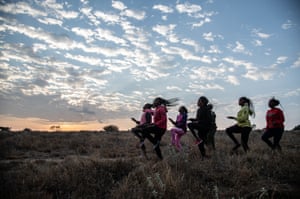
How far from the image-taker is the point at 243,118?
9930 mm

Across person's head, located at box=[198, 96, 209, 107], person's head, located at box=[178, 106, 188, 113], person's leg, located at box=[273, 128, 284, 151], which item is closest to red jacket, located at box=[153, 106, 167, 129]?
person's head, located at box=[198, 96, 209, 107]

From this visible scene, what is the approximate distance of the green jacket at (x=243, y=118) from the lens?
990cm

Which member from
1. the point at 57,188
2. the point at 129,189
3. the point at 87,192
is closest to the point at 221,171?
the point at 129,189

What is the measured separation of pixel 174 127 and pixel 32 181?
21.4ft

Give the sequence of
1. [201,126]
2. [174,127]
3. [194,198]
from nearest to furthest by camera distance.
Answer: [194,198] → [201,126] → [174,127]

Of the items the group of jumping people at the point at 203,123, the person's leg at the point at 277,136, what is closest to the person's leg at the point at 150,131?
the group of jumping people at the point at 203,123

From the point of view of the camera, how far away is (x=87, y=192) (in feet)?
17.6

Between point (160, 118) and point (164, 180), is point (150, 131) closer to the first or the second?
point (160, 118)

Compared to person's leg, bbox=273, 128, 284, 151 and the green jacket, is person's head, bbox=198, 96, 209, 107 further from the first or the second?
person's leg, bbox=273, 128, 284, 151

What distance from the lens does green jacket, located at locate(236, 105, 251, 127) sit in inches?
390

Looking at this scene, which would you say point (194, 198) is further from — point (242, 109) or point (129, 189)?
point (242, 109)

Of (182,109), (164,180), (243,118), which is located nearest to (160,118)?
(182,109)

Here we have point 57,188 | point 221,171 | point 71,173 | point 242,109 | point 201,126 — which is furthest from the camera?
point 242,109

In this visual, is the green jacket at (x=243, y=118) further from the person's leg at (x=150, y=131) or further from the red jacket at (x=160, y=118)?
the person's leg at (x=150, y=131)
